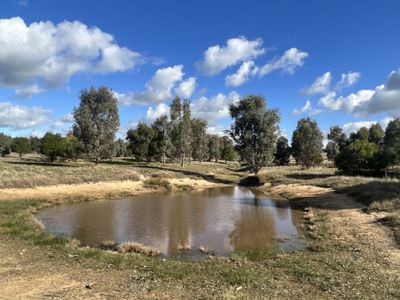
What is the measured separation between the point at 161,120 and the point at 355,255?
79.1 m

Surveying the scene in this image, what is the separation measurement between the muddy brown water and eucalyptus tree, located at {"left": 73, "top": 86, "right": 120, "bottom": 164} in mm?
31871

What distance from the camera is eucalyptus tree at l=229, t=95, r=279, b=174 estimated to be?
6819cm

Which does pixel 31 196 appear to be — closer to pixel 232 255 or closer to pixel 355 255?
pixel 232 255

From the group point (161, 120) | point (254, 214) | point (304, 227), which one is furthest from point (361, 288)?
point (161, 120)

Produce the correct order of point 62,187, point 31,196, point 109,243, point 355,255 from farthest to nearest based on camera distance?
point 62,187 → point 31,196 → point 109,243 → point 355,255

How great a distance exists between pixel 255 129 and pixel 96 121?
99.3 ft

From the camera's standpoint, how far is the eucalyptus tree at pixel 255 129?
224 ft

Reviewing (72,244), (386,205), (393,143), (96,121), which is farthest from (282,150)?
(72,244)

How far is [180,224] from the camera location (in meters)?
28.8

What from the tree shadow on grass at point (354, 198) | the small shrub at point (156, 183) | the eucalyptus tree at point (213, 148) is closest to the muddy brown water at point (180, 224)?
the tree shadow on grass at point (354, 198)

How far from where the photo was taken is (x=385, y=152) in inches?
2635

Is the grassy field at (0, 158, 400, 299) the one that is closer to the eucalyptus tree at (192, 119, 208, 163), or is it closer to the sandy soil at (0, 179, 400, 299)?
the sandy soil at (0, 179, 400, 299)

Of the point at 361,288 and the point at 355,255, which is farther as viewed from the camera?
the point at 355,255

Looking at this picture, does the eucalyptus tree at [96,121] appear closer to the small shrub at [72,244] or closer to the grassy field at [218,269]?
the grassy field at [218,269]
